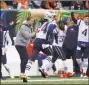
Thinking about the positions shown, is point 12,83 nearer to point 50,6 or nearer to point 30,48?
point 30,48

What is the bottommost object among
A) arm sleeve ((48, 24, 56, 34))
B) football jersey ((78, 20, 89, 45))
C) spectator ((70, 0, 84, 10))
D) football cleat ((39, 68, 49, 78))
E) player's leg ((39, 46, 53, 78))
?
football cleat ((39, 68, 49, 78))

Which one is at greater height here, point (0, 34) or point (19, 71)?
point (0, 34)

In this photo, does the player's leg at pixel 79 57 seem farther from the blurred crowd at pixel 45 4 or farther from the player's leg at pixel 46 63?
the blurred crowd at pixel 45 4

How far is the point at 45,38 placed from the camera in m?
13.4

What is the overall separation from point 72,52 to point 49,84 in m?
2.52

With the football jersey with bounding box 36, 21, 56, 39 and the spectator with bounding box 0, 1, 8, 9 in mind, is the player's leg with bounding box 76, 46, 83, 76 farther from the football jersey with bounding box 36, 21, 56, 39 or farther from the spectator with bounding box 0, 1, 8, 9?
Result: the spectator with bounding box 0, 1, 8, 9

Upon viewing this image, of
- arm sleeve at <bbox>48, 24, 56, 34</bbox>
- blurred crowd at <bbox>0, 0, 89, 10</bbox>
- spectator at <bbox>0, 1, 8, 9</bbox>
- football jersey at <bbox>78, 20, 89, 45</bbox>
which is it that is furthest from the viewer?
blurred crowd at <bbox>0, 0, 89, 10</bbox>

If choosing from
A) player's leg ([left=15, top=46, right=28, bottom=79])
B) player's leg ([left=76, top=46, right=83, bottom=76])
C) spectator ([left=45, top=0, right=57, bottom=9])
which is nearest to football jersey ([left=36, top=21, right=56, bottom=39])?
player's leg ([left=15, top=46, right=28, bottom=79])

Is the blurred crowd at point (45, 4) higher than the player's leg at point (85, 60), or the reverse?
the blurred crowd at point (45, 4)

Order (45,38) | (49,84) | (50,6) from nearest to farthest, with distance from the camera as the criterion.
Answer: (49,84) → (45,38) → (50,6)

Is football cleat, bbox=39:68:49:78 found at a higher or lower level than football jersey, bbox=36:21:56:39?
lower

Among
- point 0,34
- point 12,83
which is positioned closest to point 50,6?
point 0,34

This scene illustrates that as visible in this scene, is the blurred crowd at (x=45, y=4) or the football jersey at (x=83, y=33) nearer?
the football jersey at (x=83, y=33)

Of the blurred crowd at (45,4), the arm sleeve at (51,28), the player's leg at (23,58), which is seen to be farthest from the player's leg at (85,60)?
the blurred crowd at (45,4)
